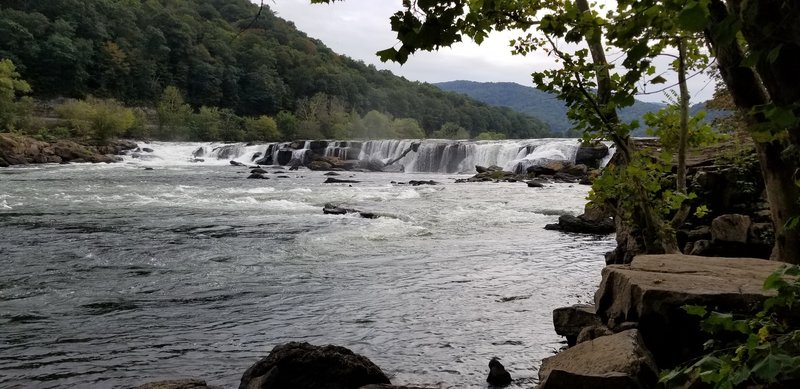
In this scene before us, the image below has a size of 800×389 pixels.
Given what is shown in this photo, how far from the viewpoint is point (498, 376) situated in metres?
5.44

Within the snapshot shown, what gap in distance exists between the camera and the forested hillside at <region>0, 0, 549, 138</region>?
250ft

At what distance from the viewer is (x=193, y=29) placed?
105375 mm

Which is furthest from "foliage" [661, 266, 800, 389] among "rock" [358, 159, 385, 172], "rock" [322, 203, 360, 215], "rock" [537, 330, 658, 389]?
"rock" [358, 159, 385, 172]

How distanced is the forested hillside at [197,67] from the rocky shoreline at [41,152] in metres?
22.2

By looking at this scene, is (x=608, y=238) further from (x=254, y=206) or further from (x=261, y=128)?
(x=261, y=128)

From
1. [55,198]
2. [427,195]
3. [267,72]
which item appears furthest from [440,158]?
[267,72]

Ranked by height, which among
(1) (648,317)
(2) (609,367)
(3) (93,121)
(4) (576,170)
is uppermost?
(4) (576,170)

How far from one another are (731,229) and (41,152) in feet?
152

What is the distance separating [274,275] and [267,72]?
106m

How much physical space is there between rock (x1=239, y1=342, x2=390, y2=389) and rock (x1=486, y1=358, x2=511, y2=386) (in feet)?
3.54

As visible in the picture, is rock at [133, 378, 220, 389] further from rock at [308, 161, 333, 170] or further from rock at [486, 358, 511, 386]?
rock at [308, 161, 333, 170]

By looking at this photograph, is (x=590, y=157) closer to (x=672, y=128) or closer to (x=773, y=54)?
(x=672, y=128)

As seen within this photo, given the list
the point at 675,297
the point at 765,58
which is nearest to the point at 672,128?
the point at 675,297

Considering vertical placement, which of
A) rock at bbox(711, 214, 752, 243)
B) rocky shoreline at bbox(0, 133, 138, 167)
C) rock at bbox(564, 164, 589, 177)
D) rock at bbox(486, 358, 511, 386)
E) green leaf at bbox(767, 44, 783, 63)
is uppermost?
green leaf at bbox(767, 44, 783, 63)
